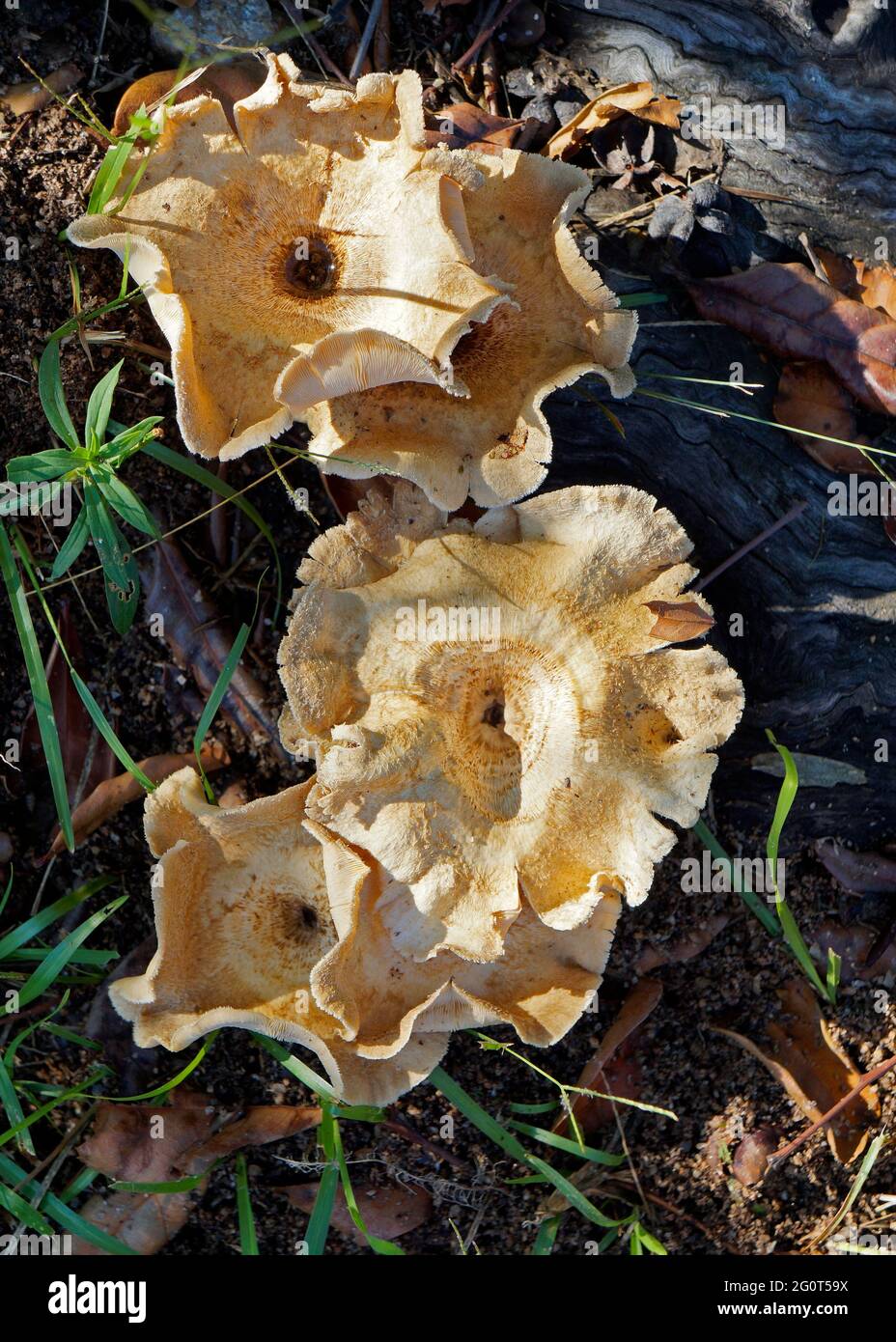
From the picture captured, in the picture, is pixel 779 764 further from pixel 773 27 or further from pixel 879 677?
pixel 773 27

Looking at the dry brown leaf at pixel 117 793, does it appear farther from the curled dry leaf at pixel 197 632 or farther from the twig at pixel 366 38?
the twig at pixel 366 38

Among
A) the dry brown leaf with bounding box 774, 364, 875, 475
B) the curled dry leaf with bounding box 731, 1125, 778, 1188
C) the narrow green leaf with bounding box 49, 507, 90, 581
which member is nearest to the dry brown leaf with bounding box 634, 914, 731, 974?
the curled dry leaf with bounding box 731, 1125, 778, 1188

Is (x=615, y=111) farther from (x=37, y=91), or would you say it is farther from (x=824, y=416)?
(x=37, y=91)

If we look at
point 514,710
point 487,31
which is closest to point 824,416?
point 514,710

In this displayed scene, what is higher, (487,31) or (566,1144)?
(487,31)

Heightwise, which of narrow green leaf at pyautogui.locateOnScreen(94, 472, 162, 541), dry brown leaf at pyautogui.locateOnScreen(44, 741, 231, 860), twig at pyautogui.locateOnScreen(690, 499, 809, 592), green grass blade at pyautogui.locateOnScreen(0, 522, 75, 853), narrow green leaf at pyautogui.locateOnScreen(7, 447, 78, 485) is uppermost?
narrow green leaf at pyautogui.locateOnScreen(7, 447, 78, 485)

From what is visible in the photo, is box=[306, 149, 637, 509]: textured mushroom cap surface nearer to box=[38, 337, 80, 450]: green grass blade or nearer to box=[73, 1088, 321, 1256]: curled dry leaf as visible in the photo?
box=[38, 337, 80, 450]: green grass blade

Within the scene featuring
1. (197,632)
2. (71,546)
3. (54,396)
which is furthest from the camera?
(197,632)
